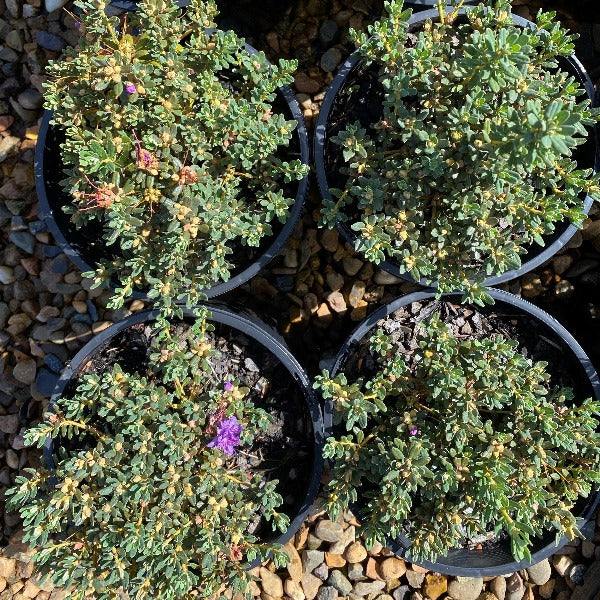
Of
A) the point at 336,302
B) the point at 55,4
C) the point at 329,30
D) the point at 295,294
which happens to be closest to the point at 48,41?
the point at 55,4

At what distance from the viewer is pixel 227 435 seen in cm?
210

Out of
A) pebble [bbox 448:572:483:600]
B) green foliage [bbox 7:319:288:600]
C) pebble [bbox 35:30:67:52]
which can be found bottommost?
pebble [bbox 448:572:483:600]

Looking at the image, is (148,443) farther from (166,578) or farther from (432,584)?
(432,584)

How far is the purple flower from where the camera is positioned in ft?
6.88

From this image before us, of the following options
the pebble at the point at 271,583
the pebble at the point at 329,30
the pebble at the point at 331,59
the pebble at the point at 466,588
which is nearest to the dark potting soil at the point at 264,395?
the pebble at the point at 271,583

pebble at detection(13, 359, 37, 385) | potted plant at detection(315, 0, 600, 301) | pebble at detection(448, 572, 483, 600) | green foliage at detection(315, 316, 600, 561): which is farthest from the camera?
pebble at detection(13, 359, 37, 385)

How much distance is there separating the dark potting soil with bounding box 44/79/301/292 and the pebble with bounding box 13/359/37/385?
2.55ft

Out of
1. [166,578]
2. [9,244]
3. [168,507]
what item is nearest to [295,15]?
[9,244]

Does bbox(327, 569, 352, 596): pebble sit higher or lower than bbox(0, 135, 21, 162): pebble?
lower

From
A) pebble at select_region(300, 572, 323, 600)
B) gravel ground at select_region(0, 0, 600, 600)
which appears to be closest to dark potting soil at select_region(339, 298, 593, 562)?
gravel ground at select_region(0, 0, 600, 600)

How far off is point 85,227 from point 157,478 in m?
0.98

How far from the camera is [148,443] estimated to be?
2088mm

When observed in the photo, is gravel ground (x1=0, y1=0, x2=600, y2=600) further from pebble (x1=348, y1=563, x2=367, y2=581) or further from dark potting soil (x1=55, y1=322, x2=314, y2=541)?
dark potting soil (x1=55, y1=322, x2=314, y2=541)

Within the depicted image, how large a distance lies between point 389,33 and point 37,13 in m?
1.81
